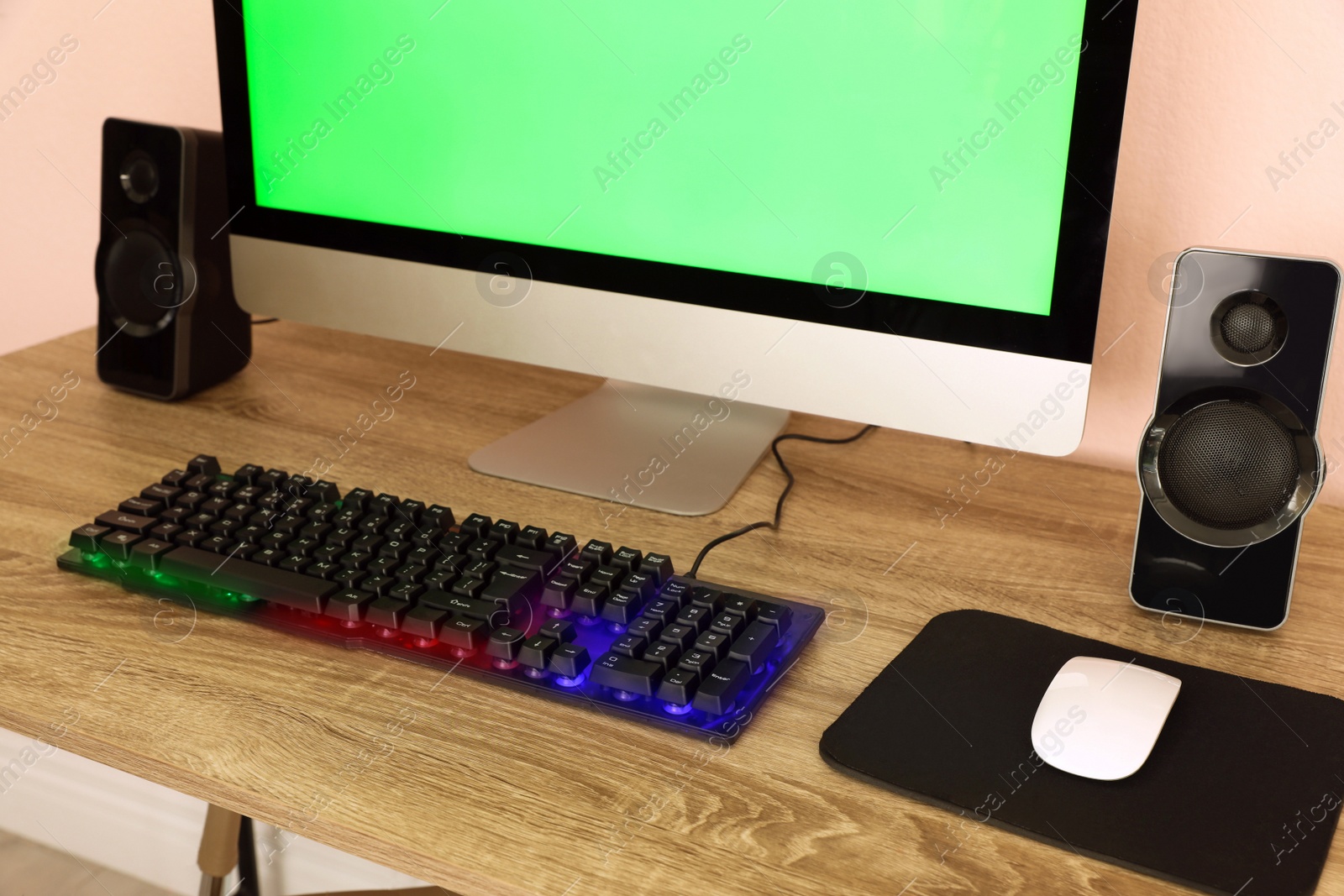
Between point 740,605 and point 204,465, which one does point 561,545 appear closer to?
point 740,605

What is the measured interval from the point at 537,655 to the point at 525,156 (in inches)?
16.5

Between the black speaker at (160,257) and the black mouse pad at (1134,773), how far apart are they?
0.72 meters

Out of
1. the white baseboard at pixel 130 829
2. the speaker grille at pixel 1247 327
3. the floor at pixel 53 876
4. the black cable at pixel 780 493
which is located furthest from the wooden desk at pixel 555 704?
the floor at pixel 53 876

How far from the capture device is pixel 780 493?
0.88 m

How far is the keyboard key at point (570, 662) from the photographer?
60 cm

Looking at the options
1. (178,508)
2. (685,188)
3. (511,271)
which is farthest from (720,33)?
(178,508)

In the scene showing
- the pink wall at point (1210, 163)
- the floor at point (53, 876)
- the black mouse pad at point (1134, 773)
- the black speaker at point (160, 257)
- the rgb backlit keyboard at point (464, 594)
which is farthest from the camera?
the floor at point (53, 876)

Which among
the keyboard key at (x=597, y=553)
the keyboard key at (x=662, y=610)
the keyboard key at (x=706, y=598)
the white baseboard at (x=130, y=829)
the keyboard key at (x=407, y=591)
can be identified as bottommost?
the white baseboard at (x=130, y=829)

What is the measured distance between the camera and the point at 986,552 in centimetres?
79

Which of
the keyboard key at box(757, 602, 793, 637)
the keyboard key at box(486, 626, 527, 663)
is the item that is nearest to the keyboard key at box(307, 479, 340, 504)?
the keyboard key at box(486, 626, 527, 663)

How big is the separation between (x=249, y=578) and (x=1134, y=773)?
1.68 ft

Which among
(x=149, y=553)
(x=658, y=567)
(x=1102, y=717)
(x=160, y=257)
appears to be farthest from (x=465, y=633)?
(x=160, y=257)

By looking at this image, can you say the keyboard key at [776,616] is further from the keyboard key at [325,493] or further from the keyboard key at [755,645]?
the keyboard key at [325,493]

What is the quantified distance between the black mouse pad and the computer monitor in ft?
0.61
